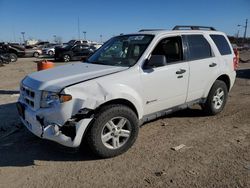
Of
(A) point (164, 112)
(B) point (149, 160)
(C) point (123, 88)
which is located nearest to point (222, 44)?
(A) point (164, 112)

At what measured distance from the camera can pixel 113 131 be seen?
4.17 m

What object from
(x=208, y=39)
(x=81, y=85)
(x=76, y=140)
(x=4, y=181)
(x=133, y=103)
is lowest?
(x=4, y=181)

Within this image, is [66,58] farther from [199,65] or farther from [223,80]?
[199,65]

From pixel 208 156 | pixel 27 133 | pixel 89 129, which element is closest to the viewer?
pixel 89 129

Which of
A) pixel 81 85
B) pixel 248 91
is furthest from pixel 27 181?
pixel 248 91

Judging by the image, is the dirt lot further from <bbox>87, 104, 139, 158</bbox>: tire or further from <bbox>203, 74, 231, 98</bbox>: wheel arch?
<bbox>203, 74, 231, 98</bbox>: wheel arch

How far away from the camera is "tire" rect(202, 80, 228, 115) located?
5.93 metres

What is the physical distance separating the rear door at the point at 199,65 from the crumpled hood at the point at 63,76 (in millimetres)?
1569

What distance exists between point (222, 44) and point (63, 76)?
12.2 feet

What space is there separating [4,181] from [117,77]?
203 centimetres

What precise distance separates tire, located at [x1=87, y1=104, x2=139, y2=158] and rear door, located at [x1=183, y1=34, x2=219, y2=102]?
63.1 inches

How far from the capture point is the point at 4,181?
3613mm

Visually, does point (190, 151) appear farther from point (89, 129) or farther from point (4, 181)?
point (4, 181)

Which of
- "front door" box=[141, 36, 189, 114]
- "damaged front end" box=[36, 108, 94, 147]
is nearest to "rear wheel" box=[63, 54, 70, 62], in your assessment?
"front door" box=[141, 36, 189, 114]
